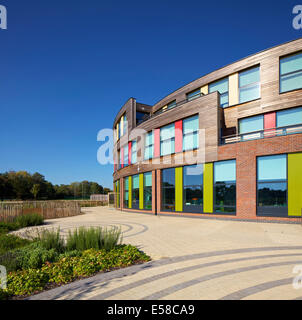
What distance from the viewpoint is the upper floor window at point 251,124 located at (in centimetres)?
1599

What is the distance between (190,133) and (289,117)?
7.05m

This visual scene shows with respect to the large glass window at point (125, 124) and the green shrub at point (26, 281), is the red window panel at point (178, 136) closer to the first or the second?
the large glass window at point (125, 124)

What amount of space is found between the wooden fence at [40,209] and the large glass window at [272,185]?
16.4m

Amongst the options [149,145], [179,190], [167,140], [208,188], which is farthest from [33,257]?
[149,145]

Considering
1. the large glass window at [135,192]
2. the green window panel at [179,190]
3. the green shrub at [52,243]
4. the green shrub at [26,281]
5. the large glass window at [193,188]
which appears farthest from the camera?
the large glass window at [135,192]

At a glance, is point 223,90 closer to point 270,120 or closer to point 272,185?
point 270,120

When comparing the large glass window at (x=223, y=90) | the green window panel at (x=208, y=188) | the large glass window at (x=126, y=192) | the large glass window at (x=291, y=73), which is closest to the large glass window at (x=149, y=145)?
the large glass window at (x=126, y=192)

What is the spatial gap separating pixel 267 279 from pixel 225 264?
1.18 m

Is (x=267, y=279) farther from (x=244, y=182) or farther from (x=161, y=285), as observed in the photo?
(x=244, y=182)

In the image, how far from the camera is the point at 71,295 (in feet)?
13.6

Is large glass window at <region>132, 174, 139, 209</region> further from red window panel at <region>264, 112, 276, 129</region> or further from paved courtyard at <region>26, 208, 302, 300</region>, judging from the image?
paved courtyard at <region>26, 208, 302, 300</region>

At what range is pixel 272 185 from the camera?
42.9ft

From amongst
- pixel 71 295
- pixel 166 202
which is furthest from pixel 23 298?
pixel 166 202

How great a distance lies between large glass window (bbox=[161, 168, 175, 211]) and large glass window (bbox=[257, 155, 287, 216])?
280 inches
